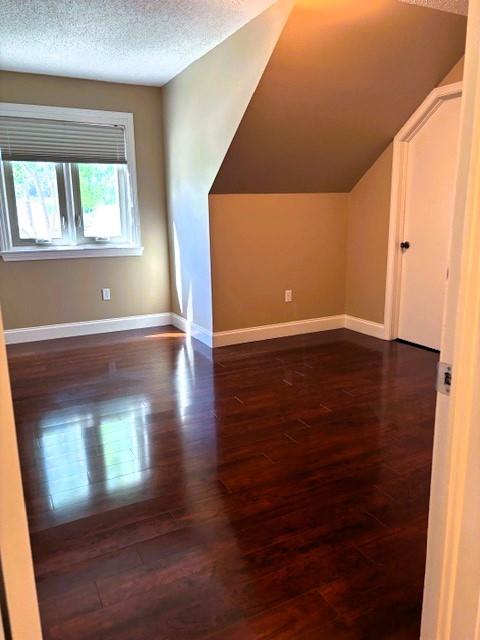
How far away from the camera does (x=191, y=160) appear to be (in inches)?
173

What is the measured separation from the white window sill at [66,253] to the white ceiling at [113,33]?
156 cm

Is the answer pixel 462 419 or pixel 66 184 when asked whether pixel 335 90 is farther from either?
pixel 462 419

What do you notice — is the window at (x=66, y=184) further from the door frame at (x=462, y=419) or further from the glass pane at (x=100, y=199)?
the door frame at (x=462, y=419)

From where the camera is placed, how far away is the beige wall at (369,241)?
441 centimetres

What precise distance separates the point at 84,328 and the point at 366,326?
286cm

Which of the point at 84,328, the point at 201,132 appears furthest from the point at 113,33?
the point at 84,328

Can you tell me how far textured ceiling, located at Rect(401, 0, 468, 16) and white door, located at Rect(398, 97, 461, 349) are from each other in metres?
0.86

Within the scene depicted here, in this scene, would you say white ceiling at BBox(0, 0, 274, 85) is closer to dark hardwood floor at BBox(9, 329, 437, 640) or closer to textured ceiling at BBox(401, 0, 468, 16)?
textured ceiling at BBox(401, 0, 468, 16)

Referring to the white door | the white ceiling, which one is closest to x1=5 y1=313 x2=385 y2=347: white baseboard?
the white door

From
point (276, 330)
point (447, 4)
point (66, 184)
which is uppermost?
point (447, 4)

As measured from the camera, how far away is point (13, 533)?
67 cm

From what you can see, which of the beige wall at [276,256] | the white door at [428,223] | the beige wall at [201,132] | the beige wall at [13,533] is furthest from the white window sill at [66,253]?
the beige wall at [13,533]

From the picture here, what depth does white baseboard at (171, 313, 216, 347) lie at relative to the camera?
176 inches

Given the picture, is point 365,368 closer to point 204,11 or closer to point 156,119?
point 204,11
